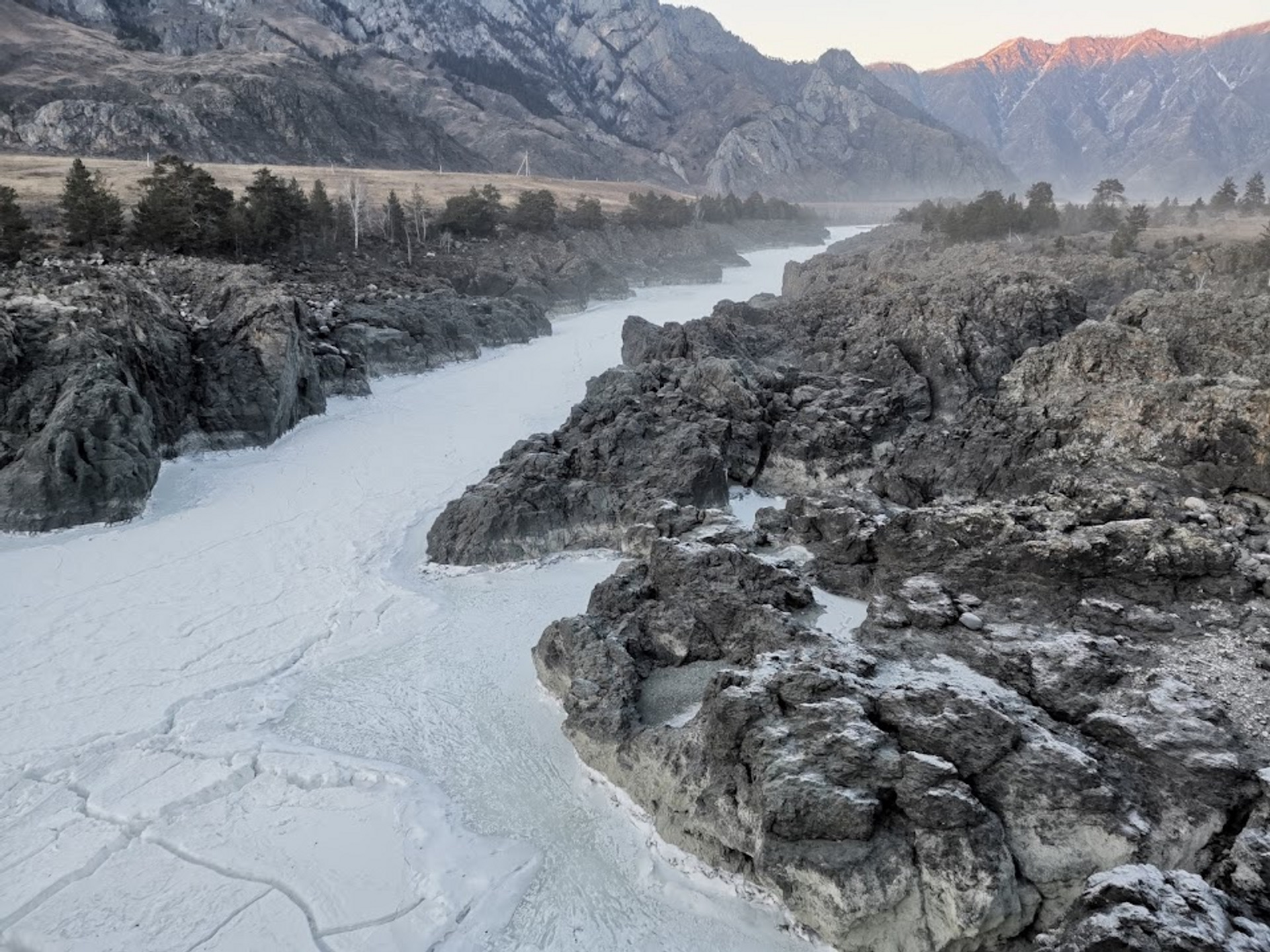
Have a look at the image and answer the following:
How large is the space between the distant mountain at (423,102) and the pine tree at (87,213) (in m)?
56.1

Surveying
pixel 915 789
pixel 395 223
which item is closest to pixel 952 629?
pixel 915 789

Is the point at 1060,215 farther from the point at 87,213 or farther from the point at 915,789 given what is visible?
the point at 915,789

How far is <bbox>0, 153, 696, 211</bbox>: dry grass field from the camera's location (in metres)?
49.6

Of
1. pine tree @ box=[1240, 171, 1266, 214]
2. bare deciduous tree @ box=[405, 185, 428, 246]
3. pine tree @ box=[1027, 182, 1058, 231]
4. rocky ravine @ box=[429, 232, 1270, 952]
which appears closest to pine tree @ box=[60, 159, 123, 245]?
bare deciduous tree @ box=[405, 185, 428, 246]

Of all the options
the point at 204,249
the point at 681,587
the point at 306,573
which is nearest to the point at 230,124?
the point at 204,249

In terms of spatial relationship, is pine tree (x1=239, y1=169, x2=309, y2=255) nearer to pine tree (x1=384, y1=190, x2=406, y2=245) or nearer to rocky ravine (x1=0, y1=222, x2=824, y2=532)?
rocky ravine (x1=0, y1=222, x2=824, y2=532)

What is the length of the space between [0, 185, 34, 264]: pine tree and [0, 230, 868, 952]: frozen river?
18.2 m

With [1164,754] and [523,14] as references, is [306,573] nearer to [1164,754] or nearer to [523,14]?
[1164,754]

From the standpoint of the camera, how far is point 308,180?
7156 cm

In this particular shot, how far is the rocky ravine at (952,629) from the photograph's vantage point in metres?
8.12

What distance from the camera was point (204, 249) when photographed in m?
40.4

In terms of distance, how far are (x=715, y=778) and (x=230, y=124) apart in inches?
4279

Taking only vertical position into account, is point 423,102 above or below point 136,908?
above

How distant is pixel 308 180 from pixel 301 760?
72.3 meters
